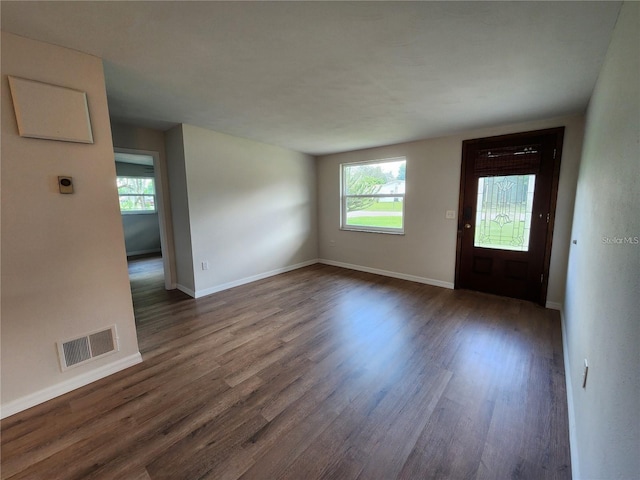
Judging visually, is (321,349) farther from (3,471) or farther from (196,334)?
(3,471)

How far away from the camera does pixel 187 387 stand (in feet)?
6.31

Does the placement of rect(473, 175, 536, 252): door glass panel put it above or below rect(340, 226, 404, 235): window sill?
above

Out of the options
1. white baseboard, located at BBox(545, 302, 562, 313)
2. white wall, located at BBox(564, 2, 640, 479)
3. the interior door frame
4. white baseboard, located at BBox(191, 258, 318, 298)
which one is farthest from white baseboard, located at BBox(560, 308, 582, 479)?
the interior door frame

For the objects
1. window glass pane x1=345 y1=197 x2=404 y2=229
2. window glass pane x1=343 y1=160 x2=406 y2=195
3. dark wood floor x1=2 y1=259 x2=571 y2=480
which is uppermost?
window glass pane x1=343 y1=160 x2=406 y2=195

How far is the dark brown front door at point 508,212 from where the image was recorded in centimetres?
315

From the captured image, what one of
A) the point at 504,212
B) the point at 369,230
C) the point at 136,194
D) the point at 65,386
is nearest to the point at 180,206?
the point at 65,386

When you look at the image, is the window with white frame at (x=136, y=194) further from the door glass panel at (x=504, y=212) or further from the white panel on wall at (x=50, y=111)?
the door glass panel at (x=504, y=212)

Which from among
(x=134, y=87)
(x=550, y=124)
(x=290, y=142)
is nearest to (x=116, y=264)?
(x=134, y=87)

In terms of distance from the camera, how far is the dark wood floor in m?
1.35

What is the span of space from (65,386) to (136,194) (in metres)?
6.27

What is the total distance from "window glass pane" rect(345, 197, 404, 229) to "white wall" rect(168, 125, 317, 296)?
36.5 inches

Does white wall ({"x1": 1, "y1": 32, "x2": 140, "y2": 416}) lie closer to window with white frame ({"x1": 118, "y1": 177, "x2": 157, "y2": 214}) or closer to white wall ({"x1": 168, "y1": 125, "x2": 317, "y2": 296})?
white wall ({"x1": 168, "y1": 125, "x2": 317, "y2": 296})

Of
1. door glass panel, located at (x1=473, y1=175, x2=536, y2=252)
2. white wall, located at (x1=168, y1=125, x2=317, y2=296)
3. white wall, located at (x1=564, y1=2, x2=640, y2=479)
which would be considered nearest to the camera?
white wall, located at (x1=564, y1=2, x2=640, y2=479)

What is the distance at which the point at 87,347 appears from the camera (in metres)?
1.97
